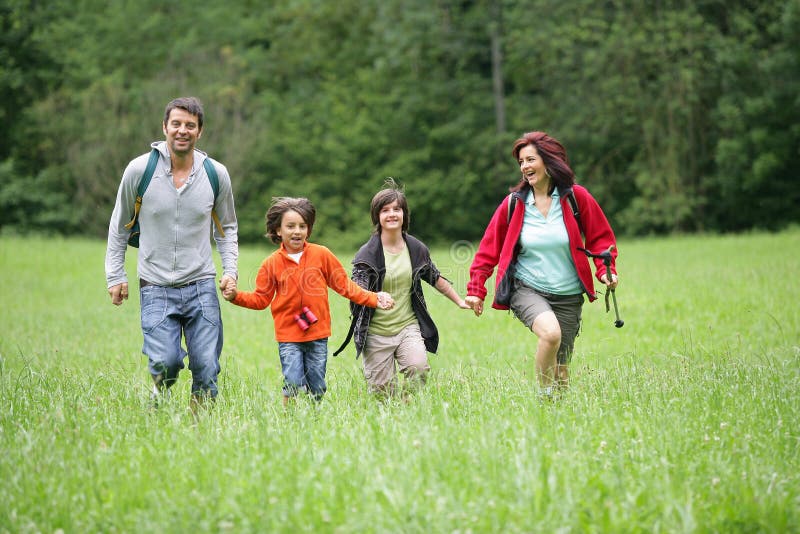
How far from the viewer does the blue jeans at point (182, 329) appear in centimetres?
598

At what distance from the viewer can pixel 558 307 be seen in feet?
21.7

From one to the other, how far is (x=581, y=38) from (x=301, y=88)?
1398 centimetres

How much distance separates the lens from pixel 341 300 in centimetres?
1619

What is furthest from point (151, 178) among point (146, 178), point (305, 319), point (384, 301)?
point (384, 301)

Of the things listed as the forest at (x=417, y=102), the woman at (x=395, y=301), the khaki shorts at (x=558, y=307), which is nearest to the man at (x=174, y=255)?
the woman at (x=395, y=301)

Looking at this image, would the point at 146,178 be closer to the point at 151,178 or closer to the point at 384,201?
the point at 151,178

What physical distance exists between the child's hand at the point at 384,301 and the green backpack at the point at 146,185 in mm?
1272

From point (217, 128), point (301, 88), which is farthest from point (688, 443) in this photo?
point (301, 88)

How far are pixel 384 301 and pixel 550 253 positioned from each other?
4.46 ft

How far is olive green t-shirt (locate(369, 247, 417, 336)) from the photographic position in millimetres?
6609

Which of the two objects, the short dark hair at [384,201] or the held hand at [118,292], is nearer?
the held hand at [118,292]

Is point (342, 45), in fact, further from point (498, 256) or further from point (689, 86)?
point (498, 256)

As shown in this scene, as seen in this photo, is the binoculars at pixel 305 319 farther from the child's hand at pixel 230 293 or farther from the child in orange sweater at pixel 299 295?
the child's hand at pixel 230 293

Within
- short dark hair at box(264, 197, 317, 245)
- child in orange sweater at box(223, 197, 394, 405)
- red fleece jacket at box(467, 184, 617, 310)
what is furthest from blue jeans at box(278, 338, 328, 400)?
red fleece jacket at box(467, 184, 617, 310)
